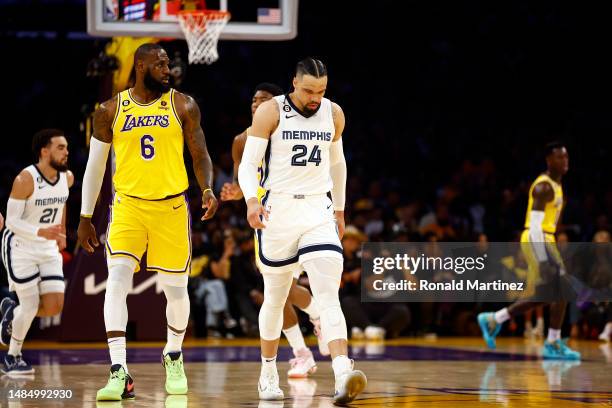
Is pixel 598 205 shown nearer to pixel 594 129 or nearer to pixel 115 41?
pixel 594 129

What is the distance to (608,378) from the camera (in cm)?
938

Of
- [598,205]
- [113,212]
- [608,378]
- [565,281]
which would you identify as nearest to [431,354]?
[565,281]

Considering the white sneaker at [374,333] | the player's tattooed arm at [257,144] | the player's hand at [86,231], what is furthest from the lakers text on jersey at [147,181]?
the white sneaker at [374,333]

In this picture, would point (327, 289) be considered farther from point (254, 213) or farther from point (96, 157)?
point (96, 157)

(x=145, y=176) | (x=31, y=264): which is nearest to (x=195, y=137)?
(x=145, y=176)

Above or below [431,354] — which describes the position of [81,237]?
above

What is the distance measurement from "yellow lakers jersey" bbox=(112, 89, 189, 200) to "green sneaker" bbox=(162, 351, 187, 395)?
48.7 inches

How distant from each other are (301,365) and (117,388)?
95.4 inches

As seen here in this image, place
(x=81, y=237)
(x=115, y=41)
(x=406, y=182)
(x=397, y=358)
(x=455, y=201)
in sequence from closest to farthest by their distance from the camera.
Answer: (x=81, y=237) → (x=397, y=358) → (x=115, y=41) → (x=455, y=201) → (x=406, y=182)

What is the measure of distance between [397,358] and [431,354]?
0.81 metres

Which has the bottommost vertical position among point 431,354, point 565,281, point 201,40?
point 431,354

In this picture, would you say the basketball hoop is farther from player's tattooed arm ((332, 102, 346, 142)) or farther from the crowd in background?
player's tattooed arm ((332, 102, 346, 142))

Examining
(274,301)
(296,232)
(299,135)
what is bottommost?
(274,301)

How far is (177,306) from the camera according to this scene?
7.89 metres
